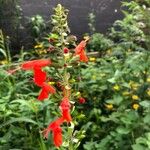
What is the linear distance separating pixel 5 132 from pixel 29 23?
2.74 meters

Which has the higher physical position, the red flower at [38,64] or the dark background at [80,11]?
the red flower at [38,64]

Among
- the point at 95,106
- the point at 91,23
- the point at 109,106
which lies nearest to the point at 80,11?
the point at 91,23

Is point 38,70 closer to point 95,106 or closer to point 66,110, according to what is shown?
point 66,110

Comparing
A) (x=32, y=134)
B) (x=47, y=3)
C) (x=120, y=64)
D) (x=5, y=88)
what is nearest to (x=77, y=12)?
(x=47, y=3)

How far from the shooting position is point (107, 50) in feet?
17.2

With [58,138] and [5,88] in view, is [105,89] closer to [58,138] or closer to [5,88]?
[5,88]

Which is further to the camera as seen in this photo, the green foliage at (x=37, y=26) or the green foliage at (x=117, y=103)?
the green foliage at (x=37, y=26)

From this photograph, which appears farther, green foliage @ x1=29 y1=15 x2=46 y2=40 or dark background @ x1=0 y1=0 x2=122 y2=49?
dark background @ x1=0 y1=0 x2=122 y2=49

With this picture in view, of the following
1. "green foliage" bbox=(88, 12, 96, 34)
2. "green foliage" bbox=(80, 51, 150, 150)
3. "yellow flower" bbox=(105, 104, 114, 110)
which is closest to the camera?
"green foliage" bbox=(80, 51, 150, 150)

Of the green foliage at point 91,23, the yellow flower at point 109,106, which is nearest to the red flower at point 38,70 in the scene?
the yellow flower at point 109,106

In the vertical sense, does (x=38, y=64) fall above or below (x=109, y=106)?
above

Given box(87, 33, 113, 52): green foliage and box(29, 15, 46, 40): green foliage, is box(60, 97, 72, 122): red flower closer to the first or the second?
box(87, 33, 113, 52): green foliage

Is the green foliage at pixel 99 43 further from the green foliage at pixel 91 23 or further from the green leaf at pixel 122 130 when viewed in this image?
the green leaf at pixel 122 130

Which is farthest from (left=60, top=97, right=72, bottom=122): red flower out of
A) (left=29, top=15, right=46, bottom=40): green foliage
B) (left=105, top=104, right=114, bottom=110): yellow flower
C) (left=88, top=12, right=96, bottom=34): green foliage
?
(left=88, top=12, right=96, bottom=34): green foliage
